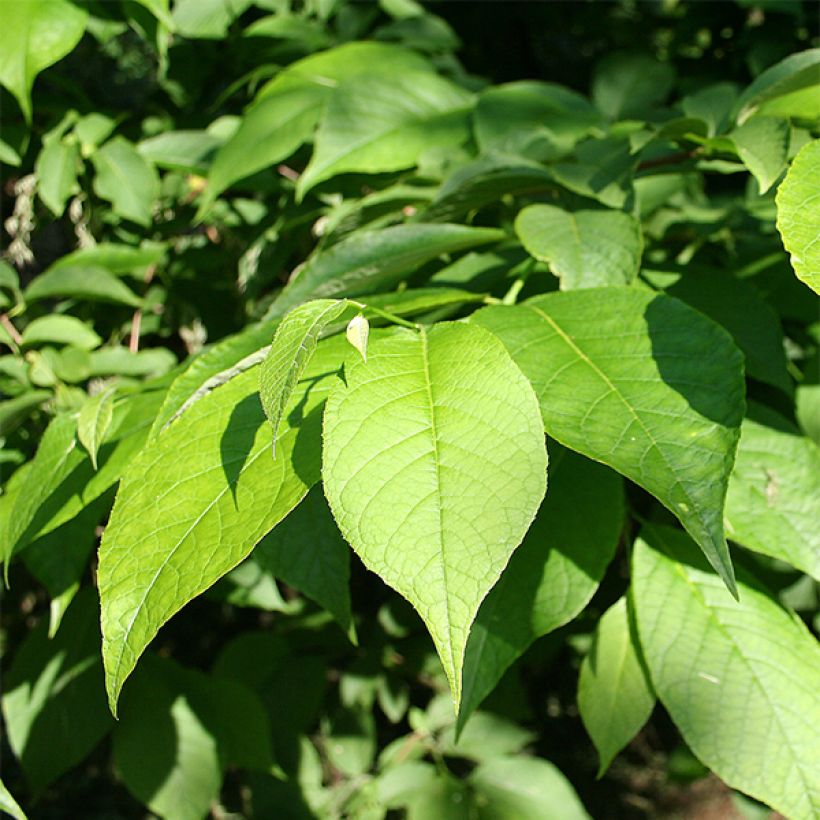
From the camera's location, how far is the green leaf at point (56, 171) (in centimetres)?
149

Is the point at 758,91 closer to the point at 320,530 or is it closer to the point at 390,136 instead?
the point at 390,136

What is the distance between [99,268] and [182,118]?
1.93 ft

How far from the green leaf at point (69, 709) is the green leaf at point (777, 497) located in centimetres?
99

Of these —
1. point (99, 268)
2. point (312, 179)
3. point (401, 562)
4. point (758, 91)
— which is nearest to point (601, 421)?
point (401, 562)

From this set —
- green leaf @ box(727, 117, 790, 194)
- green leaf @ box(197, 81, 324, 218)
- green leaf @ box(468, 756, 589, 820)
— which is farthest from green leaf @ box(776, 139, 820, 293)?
green leaf @ box(468, 756, 589, 820)

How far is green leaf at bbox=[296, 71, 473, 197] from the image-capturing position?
1.31m

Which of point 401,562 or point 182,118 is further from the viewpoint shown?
point 182,118

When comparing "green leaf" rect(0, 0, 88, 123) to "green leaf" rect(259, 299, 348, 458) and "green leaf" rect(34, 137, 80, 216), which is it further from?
"green leaf" rect(259, 299, 348, 458)

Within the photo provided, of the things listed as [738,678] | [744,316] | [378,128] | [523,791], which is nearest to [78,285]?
[378,128]

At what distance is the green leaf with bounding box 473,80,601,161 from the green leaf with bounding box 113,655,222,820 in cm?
105

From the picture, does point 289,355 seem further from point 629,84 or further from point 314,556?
point 629,84

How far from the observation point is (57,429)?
96cm

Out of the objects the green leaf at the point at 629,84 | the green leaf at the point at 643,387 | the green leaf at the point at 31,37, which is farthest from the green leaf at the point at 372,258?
the green leaf at the point at 629,84

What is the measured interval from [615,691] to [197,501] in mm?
565
